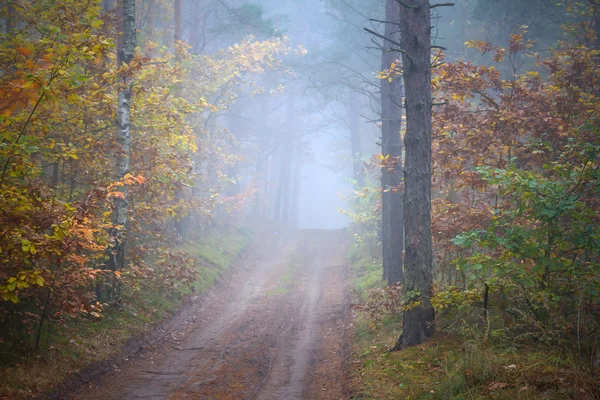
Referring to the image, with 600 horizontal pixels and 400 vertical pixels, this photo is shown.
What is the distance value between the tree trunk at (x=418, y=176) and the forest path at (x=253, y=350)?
2007 millimetres

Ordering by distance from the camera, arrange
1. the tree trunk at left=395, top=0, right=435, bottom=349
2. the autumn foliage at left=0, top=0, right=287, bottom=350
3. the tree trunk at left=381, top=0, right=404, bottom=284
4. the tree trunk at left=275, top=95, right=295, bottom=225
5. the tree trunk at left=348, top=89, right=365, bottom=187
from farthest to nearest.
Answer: the tree trunk at left=275, top=95, right=295, bottom=225 → the tree trunk at left=348, top=89, right=365, bottom=187 → the tree trunk at left=381, top=0, right=404, bottom=284 → the tree trunk at left=395, top=0, right=435, bottom=349 → the autumn foliage at left=0, top=0, right=287, bottom=350

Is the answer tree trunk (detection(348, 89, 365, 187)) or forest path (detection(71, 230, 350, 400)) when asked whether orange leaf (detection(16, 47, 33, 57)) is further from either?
tree trunk (detection(348, 89, 365, 187))

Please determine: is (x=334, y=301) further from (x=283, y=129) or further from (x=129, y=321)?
(x=283, y=129)

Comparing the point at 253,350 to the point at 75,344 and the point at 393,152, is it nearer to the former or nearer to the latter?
the point at 75,344

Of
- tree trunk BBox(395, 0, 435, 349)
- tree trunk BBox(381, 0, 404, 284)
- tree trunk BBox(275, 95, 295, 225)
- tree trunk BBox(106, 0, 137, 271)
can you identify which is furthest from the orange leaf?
tree trunk BBox(275, 95, 295, 225)

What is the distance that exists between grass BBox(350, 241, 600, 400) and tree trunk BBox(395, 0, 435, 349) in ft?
1.71

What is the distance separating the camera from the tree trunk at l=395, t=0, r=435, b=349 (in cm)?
870

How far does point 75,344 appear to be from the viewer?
8547 millimetres

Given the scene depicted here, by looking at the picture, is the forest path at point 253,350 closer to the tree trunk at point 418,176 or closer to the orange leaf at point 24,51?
the tree trunk at point 418,176

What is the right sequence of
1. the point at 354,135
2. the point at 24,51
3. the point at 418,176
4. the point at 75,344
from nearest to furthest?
1. the point at 24,51
2. the point at 75,344
3. the point at 418,176
4. the point at 354,135

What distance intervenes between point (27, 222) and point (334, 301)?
11.2m

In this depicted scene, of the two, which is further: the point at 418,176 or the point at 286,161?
the point at 286,161

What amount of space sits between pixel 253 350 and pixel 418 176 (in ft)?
18.8

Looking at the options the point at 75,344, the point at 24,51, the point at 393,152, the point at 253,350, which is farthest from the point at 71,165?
the point at 393,152
